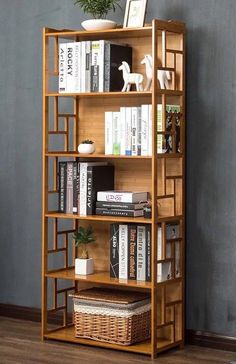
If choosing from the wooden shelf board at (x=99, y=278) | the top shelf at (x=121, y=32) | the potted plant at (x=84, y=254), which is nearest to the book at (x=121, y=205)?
the potted plant at (x=84, y=254)

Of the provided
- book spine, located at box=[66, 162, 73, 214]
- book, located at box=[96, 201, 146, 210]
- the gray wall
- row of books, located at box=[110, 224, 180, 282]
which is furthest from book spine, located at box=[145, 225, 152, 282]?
book spine, located at box=[66, 162, 73, 214]

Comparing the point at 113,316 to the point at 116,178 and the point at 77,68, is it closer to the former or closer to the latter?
the point at 116,178

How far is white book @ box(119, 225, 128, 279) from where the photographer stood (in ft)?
13.7

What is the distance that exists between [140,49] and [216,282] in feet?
4.07

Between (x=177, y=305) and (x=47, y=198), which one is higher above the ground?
(x=47, y=198)

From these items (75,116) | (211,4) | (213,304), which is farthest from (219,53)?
(213,304)

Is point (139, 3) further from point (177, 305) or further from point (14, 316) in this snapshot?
point (14, 316)

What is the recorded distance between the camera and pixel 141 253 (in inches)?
161

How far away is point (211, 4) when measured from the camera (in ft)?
13.5

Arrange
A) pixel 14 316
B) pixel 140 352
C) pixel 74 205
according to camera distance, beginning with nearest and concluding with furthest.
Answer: pixel 140 352 < pixel 74 205 < pixel 14 316

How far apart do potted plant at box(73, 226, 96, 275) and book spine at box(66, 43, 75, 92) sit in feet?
2.45

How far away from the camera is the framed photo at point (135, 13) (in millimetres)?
4051

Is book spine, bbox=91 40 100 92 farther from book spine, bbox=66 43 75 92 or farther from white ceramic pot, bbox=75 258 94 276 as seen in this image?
white ceramic pot, bbox=75 258 94 276

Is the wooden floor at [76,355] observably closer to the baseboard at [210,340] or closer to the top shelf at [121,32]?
the baseboard at [210,340]
